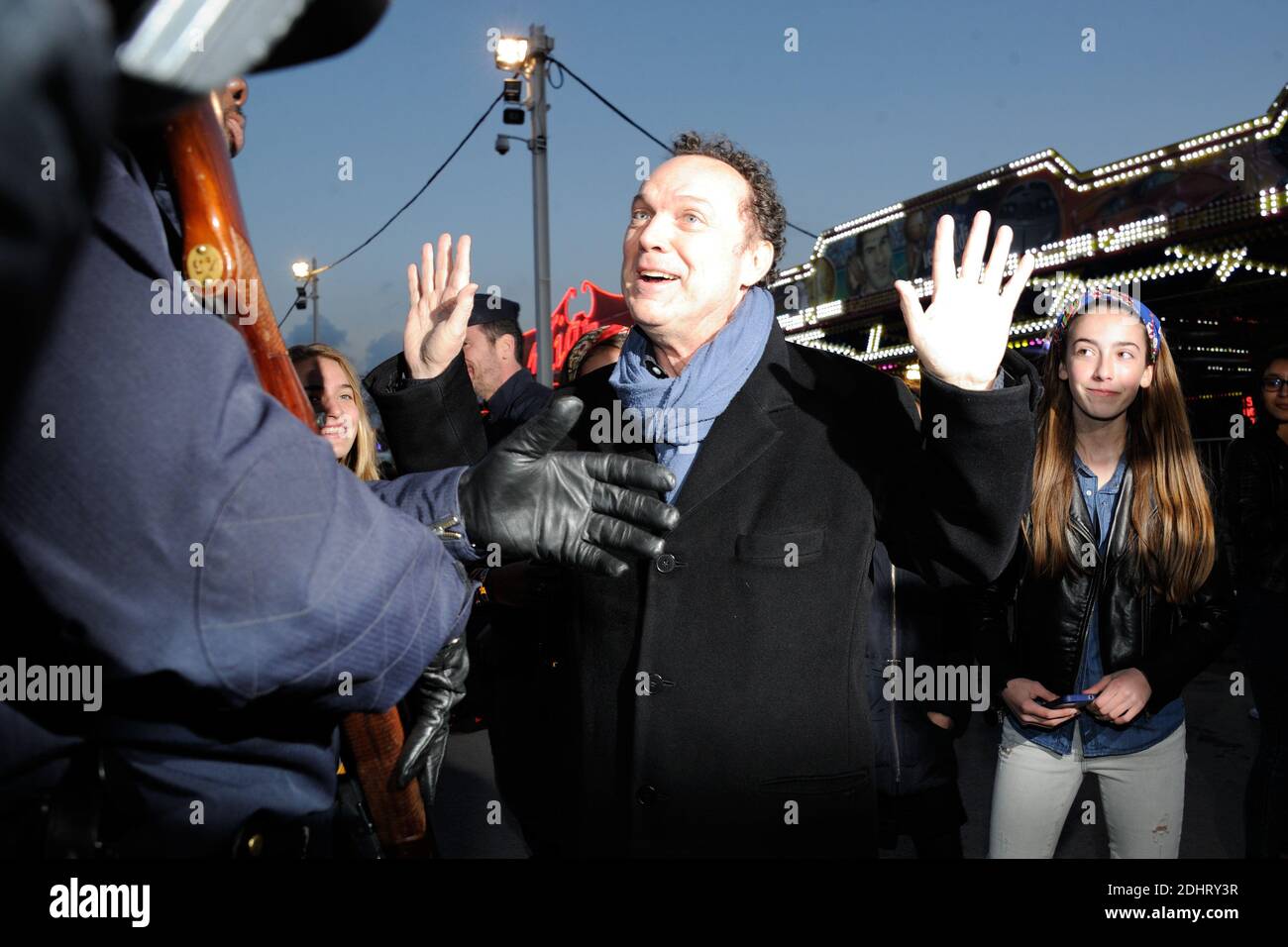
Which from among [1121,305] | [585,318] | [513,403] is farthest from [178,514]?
[585,318]

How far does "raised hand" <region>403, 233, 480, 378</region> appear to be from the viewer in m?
2.48

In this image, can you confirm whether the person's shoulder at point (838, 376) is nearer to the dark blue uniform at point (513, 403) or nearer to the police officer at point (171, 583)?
the police officer at point (171, 583)

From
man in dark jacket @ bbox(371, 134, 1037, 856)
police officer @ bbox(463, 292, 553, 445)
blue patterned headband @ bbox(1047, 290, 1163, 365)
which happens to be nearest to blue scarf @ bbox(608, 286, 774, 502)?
man in dark jacket @ bbox(371, 134, 1037, 856)

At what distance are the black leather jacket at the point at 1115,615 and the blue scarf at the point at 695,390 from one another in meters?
1.41

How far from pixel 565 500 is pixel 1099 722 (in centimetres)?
233

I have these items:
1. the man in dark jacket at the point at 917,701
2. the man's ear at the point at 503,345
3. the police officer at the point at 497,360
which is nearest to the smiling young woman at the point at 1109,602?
the man in dark jacket at the point at 917,701

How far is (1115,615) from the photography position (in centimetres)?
293

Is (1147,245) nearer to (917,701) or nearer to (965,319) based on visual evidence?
(917,701)

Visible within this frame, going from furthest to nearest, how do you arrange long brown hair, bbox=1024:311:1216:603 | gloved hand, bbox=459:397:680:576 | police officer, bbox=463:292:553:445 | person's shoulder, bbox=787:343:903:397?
1. police officer, bbox=463:292:553:445
2. long brown hair, bbox=1024:311:1216:603
3. person's shoulder, bbox=787:343:903:397
4. gloved hand, bbox=459:397:680:576

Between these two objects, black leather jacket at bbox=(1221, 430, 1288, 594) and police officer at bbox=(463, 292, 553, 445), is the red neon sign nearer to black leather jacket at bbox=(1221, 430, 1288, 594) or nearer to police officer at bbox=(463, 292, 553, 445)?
police officer at bbox=(463, 292, 553, 445)

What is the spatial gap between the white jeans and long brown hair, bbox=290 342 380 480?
278 centimetres

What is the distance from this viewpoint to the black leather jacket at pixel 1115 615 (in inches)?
114

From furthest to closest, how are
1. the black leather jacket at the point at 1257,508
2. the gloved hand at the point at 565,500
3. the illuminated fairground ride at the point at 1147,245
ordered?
the illuminated fairground ride at the point at 1147,245
the black leather jacket at the point at 1257,508
the gloved hand at the point at 565,500
